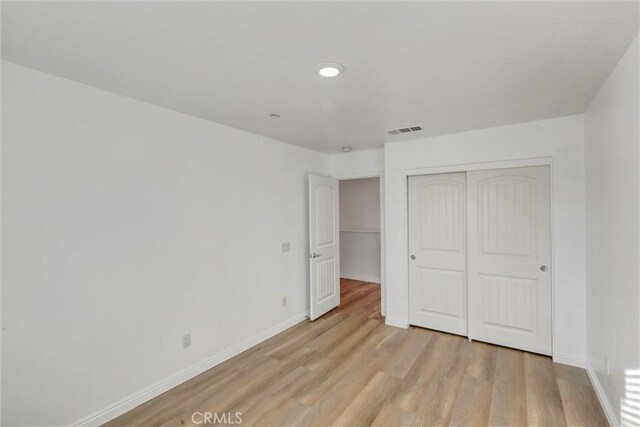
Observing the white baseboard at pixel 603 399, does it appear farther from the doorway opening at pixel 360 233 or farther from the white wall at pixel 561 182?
the doorway opening at pixel 360 233

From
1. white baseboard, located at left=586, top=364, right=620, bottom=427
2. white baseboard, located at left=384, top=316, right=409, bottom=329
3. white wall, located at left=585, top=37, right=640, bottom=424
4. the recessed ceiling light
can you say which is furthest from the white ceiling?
white baseboard, located at left=384, top=316, right=409, bottom=329

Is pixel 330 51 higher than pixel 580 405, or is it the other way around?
pixel 330 51

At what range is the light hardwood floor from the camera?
7.02ft

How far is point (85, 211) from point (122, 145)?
1.82ft

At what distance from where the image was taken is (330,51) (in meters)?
1.65

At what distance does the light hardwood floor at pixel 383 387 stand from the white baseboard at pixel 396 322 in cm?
33

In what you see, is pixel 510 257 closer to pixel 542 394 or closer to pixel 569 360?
pixel 569 360

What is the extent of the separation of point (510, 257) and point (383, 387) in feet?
6.35

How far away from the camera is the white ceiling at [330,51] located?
1.32m

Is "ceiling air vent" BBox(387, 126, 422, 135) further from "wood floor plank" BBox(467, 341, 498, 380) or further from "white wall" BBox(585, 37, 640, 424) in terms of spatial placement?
"wood floor plank" BBox(467, 341, 498, 380)

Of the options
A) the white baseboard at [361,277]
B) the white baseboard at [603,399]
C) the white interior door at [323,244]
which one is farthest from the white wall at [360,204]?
the white baseboard at [603,399]

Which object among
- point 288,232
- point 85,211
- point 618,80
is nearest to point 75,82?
point 85,211

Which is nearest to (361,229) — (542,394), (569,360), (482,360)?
(482,360)

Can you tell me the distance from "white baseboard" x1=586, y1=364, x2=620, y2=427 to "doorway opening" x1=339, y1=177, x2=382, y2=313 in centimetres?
361
